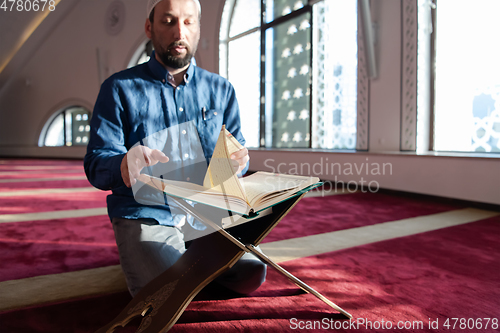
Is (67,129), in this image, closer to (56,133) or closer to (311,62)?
(56,133)

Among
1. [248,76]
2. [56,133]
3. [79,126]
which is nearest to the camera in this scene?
[248,76]

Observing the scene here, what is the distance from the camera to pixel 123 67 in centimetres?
1028

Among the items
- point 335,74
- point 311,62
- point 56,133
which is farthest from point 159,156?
point 56,133

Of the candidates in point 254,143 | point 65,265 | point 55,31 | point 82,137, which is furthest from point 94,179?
point 55,31

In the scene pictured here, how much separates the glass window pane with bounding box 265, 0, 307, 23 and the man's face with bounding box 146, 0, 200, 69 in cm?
518

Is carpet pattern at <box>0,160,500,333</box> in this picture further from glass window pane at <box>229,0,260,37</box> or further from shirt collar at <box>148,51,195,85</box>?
glass window pane at <box>229,0,260,37</box>

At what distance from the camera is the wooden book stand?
82 centimetres

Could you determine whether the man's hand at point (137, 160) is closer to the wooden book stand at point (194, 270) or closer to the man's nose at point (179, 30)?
the wooden book stand at point (194, 270)

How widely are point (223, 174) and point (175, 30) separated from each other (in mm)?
657

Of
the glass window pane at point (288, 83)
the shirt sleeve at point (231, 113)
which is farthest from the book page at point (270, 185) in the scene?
the glass window pane at point (288, 83)

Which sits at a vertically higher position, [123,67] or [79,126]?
[123,67]

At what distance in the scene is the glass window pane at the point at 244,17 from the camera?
7.05m

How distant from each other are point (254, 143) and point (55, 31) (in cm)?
983

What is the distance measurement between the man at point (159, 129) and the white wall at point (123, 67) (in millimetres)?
2669
